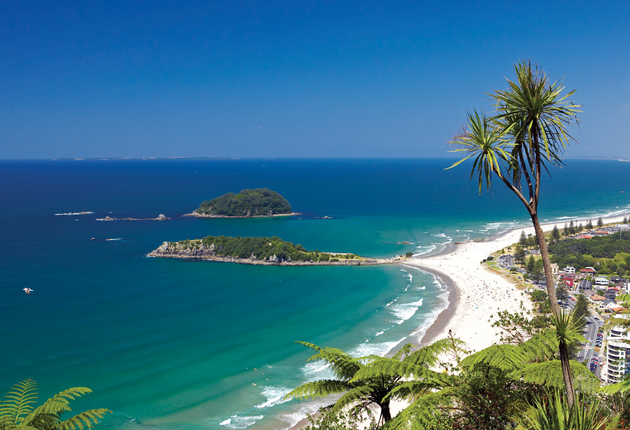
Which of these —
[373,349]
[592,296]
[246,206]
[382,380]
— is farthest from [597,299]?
[246,206]

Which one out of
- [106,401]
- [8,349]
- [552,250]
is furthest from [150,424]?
[552,250]

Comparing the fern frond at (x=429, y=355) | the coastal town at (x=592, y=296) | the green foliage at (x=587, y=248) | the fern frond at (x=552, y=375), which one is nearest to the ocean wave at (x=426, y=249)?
the coastal town at (x=592, y=296)

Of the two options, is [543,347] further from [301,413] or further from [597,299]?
[597,299]

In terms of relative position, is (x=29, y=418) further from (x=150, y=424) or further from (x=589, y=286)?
(x=589, y=286)

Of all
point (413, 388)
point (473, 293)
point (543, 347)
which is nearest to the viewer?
point (543, 347)

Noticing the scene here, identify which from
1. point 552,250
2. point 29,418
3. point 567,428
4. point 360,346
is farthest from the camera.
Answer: point 552,250
